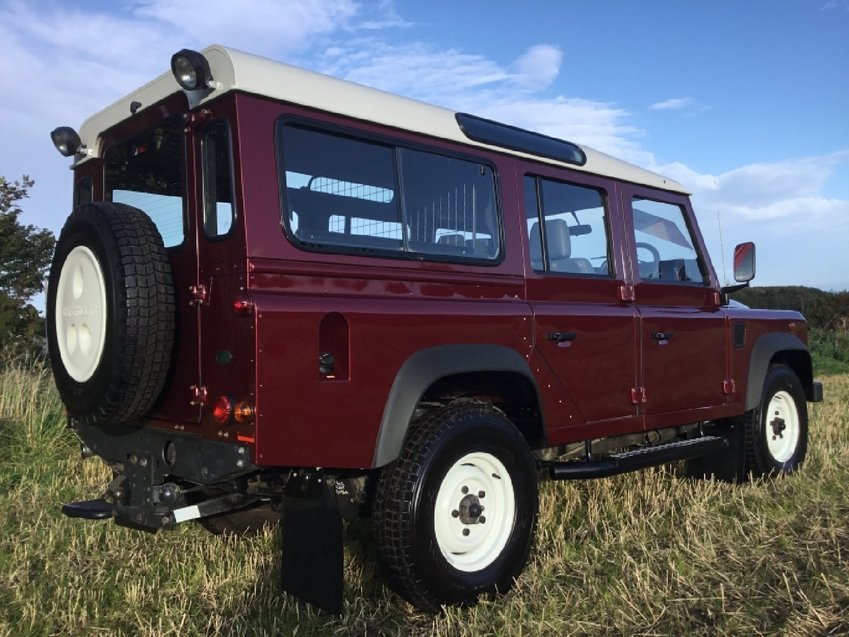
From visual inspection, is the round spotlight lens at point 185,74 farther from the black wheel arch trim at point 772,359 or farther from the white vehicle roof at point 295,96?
the black wheel arch trim at point 772,359

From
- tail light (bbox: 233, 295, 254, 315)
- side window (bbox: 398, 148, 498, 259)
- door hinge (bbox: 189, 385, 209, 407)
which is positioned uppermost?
side window (bbox: 398, 148, 498, 259)

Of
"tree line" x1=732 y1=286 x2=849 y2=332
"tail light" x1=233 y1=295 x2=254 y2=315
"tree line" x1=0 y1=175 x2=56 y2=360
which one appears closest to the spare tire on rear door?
"tail light" x1=233 y1=295 x2=254 y2=315

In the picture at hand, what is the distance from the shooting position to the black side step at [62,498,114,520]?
3.38 m

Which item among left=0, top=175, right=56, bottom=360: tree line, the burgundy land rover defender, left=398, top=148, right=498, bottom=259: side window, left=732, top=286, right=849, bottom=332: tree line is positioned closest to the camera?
the burgundy land rover defender

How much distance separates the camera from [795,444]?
239 inches

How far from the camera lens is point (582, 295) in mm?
4363

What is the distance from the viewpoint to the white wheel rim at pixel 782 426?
5855 mm

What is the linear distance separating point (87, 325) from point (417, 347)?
4.51ft

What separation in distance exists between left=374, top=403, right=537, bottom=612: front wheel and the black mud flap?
0.26m

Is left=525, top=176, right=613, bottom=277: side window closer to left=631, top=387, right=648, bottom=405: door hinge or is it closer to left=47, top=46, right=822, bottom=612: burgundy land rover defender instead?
left=47, top=46, right=822, bottom=612: burgundy land rover defender

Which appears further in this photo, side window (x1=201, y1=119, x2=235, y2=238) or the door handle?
the door handle

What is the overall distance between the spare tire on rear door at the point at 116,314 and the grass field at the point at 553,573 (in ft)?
2.99

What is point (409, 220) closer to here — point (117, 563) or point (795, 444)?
point (117, 563)

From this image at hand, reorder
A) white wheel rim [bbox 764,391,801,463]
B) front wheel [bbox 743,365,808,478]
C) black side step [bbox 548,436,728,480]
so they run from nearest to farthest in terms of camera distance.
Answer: black side step [bbox 548,436,728,480], front wheel [bbox 743,365,808,478], white wheel rim [bbox 764,391,801,463]
